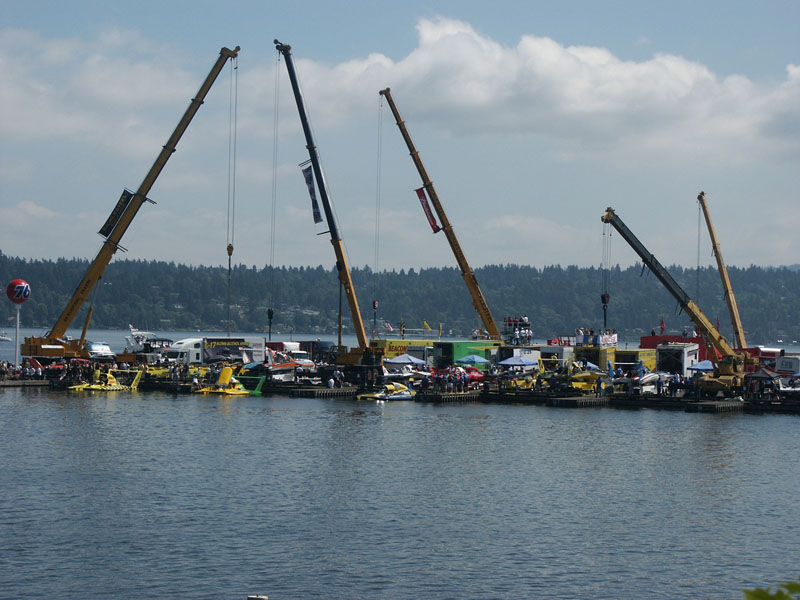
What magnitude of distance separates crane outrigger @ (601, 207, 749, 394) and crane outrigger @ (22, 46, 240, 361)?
37.4m

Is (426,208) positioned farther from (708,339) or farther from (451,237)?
(708,339)

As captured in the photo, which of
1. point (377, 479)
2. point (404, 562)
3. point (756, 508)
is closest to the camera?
point (404, 562)

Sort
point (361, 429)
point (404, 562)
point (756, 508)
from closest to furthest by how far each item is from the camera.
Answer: point (404, 562) → point (756, 508) → point (361, 429)

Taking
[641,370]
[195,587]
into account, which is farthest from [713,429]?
[195,587]

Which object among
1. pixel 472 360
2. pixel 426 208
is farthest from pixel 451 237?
pixel 472 360

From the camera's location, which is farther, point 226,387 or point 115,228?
point 115,228

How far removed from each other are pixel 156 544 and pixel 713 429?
41619mm

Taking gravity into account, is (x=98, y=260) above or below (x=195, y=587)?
above

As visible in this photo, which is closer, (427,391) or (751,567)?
(751,567)

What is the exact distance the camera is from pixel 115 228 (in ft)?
295

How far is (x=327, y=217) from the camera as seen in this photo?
294ft

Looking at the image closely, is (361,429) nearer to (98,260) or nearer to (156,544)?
(156,544)

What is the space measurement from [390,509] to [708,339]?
5490 cm

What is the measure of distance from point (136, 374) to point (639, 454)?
162 feet
